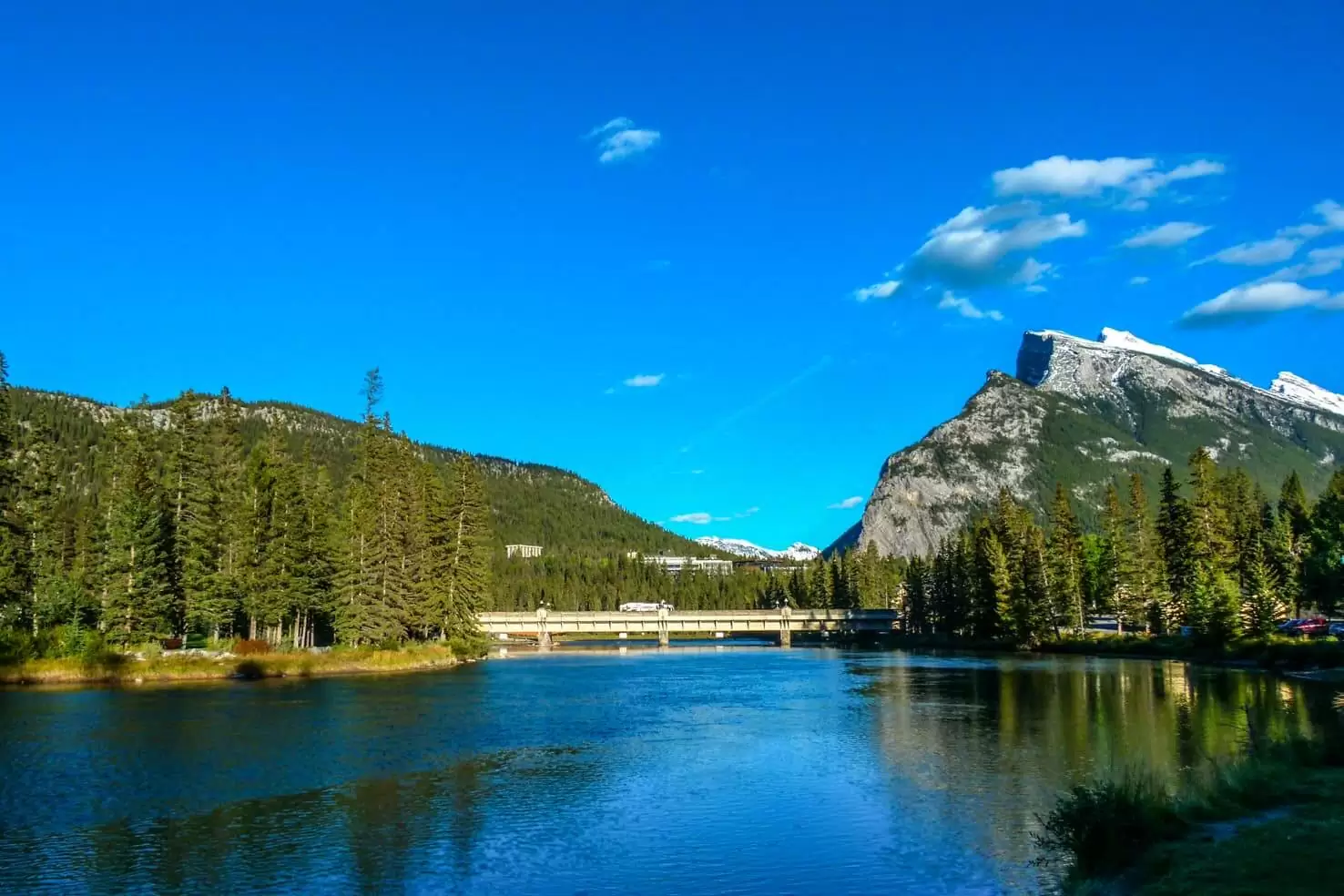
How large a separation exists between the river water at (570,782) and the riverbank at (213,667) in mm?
7957

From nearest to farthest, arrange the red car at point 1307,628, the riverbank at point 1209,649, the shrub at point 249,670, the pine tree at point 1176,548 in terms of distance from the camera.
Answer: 1. the riverbank at point 1209,649
2. the shrub at point 249,670
3. the red car at point 1307,628
4. the pine tree at point 1176,548

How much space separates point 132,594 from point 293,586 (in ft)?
55.9

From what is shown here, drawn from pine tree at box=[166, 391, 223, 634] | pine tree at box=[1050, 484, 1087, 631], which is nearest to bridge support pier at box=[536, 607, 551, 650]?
pine tree at box=[166, 391, 223, 634]

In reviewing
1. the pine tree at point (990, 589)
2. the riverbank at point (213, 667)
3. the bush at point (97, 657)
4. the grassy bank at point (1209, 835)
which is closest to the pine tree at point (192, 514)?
the riverbank at point (213, 667)

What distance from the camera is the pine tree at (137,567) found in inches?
2938

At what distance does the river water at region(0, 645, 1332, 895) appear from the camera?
72.1 feet

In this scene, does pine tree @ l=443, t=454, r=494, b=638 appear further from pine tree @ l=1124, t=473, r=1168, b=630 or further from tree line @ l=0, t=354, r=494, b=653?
pine tree @ l=1124, t=473, r=1168, b=630

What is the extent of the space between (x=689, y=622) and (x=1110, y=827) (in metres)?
176

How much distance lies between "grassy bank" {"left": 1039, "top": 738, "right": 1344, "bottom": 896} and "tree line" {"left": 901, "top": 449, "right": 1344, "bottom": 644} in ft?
209

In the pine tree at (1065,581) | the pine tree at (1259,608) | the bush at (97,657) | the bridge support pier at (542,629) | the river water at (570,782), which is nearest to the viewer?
the river water at (570,782)

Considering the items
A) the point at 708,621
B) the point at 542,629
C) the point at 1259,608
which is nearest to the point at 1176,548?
the point at 1259,608

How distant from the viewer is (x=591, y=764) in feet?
121

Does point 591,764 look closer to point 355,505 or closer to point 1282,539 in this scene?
point 355,505

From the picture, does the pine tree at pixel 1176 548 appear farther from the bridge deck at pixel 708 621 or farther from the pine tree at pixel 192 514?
the pine tree at pixel 192 514
